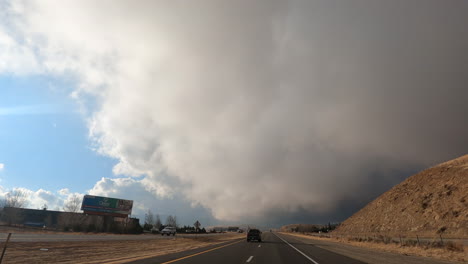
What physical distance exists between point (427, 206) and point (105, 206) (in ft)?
325

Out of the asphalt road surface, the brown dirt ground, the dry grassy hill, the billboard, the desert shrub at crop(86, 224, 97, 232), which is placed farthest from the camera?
the billboard

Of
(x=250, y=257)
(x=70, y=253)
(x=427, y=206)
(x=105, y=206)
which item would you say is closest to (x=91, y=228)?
(x=105, y=206)

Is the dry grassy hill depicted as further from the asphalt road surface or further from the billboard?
the billboard

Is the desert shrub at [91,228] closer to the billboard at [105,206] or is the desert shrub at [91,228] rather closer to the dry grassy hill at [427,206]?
the billboard at [105,206]

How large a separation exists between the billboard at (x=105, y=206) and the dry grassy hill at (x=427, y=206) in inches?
3324

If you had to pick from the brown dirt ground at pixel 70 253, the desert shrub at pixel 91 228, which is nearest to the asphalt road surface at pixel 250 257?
the brown dirt ground at pixel 70 253

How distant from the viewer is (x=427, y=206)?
64.3 meters

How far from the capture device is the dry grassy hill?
2071 inches

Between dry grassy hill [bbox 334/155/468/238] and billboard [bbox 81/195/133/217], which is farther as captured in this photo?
billboard [bbox 81/195/133/217]

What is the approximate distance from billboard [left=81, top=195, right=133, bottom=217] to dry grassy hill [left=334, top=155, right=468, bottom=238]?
84429 millimetres

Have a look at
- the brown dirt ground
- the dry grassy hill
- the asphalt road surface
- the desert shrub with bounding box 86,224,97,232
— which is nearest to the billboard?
the desert shrub with bounding box 86,224,97,232

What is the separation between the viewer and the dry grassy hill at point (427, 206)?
52594 millimetres

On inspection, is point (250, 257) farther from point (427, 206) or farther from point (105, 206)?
point (105, 206)

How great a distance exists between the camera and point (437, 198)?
64500 mm
